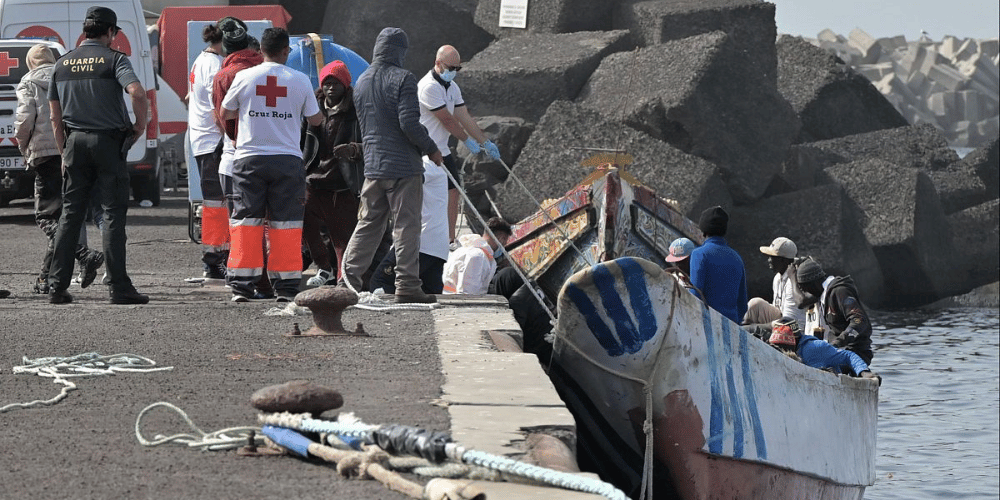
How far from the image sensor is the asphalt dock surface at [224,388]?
5.64 meters

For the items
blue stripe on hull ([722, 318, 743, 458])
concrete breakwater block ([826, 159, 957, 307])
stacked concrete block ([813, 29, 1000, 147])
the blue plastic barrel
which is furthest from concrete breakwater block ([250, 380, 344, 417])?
stacked concrete block ([813, 29, 1000, 147])

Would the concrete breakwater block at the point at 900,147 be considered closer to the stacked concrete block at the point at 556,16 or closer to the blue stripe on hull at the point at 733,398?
the stacked concrete block at the point at 556,16

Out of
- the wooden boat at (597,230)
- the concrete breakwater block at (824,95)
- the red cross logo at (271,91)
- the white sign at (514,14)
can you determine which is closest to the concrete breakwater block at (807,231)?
the concrete breakwater block at (824,95)

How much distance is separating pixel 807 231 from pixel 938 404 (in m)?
4.56

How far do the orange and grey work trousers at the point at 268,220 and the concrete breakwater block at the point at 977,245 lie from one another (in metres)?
18.7

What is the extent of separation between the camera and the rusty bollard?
8.55 meters

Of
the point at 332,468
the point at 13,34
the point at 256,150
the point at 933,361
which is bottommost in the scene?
the point at 933,361

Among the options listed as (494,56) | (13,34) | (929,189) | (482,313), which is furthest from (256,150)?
(929,189)

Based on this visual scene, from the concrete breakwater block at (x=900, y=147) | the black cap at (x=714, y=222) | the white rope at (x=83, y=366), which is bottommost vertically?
the white rope at (x=83, y=366)

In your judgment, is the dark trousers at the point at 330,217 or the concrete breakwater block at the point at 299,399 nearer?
the concrete breakwater block at the point at 299,399

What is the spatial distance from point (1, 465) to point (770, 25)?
2216 centimetres

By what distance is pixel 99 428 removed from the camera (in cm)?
645

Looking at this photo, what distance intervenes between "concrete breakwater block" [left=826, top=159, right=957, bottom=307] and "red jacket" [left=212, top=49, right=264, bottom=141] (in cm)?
1593

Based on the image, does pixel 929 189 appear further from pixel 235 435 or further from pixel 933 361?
pixel 235 435
